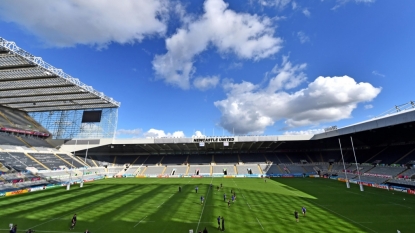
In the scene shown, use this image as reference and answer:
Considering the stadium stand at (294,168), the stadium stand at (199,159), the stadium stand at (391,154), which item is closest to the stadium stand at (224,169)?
the stadium stand at (199,159)

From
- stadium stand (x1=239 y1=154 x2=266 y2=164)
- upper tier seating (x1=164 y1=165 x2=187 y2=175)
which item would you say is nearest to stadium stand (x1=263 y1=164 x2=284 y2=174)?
stadium stand (x1=239 y1=154 x2=266 y2=164)

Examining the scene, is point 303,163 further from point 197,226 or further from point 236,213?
point 197,226

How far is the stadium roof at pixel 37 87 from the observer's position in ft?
122

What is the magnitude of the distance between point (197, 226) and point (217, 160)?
60467mm

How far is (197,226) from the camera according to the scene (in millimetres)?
17969

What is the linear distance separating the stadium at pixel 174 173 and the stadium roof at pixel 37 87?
268 millimetres

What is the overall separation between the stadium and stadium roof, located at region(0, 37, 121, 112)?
0.88 ft

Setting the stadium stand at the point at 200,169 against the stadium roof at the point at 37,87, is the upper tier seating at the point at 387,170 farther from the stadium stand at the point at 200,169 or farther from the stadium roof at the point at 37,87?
the stadium roof at the point at 37,87

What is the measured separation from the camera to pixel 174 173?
2697 inches

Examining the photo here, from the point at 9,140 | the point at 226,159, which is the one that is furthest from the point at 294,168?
the point at 9,140

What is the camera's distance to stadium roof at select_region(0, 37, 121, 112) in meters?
37.1

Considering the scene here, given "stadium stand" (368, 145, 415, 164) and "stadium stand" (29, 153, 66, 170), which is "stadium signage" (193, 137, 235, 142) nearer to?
"stadium stand" (368, 145, 415, 164)

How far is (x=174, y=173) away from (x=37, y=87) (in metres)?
43.0

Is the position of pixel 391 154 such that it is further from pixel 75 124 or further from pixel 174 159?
pixel 75 124
